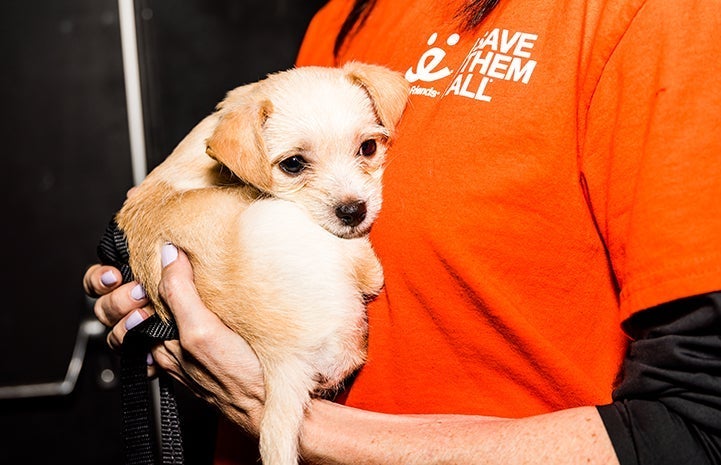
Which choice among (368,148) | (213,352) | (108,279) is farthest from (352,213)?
(108,279)

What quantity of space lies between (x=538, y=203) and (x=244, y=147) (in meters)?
0.58

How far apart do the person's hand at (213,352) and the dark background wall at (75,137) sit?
6.38 feet

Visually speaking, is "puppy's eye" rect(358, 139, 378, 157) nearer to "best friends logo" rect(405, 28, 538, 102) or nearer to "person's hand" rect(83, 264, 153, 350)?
"best friends logo" rect(405, 28, 538, 102)

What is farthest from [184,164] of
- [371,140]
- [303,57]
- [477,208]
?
[477,208]

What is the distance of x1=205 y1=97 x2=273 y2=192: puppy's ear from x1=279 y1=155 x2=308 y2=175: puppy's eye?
79mm

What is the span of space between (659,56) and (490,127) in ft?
0.81

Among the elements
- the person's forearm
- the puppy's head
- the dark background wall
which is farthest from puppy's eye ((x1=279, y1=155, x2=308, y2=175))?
the dark background wall

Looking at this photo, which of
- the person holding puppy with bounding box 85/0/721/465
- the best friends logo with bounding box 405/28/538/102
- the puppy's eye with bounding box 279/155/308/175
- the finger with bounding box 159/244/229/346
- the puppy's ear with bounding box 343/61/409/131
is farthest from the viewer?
the puppy's eye with bounding box 279/155/308/175

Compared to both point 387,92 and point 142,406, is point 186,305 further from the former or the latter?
point 387,92

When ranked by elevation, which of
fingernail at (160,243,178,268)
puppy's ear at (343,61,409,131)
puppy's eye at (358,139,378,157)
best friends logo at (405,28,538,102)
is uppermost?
best friends logo at (405,28,538,102)

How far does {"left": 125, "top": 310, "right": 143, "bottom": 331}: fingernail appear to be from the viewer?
1.30m

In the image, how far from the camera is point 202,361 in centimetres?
111

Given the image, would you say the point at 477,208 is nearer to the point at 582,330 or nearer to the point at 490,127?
the point at 490,127

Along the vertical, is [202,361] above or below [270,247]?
below
